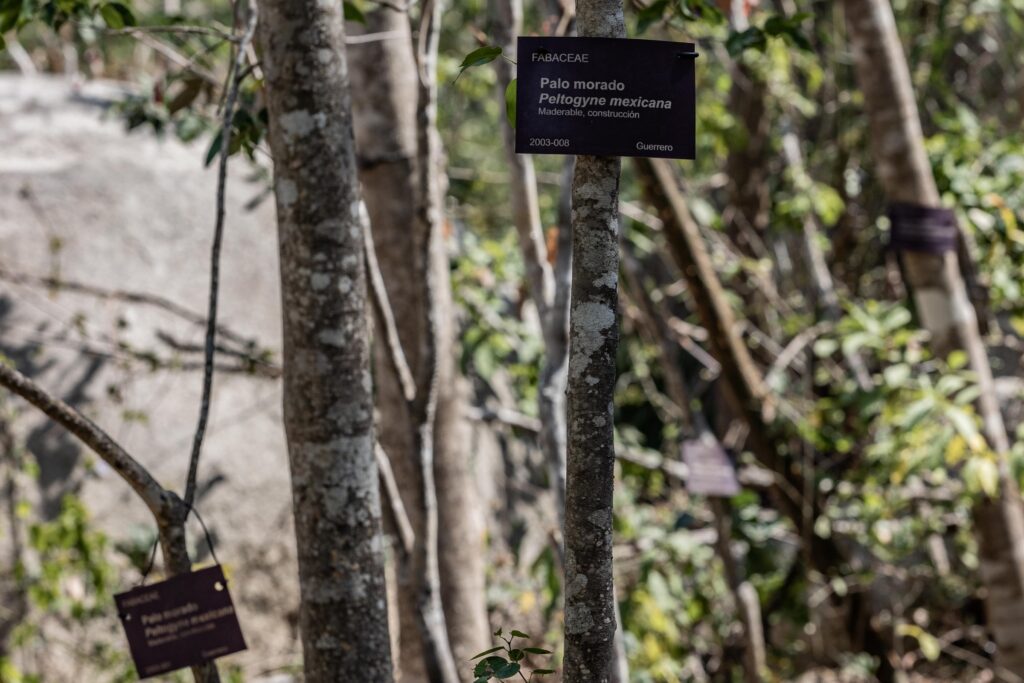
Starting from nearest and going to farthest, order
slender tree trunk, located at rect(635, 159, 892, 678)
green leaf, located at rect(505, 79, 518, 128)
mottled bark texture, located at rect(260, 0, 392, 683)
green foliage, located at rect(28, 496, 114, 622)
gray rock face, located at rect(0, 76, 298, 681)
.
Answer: green leaf, located at rect(505, 79, 518, 128) < mottled bark texture, located at rect(260, 0, 392, 683) < slender tree trunk, located at rect(635, 159, 892, 678) < green foliage, located at rect(28, 496, 114, 622) < gray rock face, located at rect(0, 76, 298, 681)

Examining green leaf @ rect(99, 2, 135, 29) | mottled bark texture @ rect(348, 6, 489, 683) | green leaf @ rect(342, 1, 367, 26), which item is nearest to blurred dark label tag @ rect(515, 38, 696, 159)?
green leaf @ rect(342, 1, 367, 26)

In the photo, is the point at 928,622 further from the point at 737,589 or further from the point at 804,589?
the point at 737,589

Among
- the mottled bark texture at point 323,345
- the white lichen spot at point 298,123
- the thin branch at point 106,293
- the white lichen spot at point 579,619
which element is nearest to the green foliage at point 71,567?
the thin branch at point 106,293

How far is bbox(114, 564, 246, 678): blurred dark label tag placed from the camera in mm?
1758

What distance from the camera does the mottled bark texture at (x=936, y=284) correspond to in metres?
3.16

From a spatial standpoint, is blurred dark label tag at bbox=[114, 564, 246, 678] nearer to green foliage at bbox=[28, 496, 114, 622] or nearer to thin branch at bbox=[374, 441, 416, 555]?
thin branch at bbox=[374, 441, 416, 555]

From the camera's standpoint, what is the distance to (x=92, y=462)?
3945 mm

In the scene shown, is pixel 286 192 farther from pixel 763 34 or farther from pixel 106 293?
pixel 106 293

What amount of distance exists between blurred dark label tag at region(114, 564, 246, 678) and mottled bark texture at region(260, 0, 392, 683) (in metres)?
0.17

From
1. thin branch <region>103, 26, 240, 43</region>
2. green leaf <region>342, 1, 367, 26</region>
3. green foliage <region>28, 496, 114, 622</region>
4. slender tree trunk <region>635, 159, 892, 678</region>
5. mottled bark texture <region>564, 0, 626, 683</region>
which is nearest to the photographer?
mottled bark texture <region>564, 0, 626, 683</region>

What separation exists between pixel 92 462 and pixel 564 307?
243cm

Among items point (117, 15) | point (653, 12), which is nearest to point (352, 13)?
point (117, 15)

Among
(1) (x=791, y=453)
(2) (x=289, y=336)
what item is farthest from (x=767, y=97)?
(2) (x=289, y=336)

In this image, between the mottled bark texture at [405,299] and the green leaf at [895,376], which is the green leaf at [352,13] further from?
the green leaf at [895,376]
